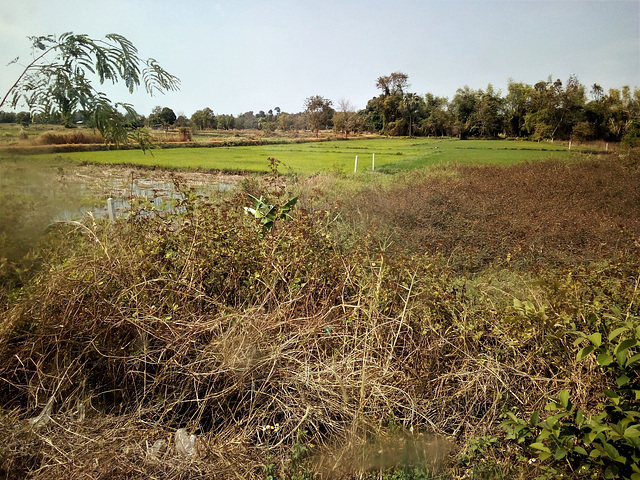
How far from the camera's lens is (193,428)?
2.38 m

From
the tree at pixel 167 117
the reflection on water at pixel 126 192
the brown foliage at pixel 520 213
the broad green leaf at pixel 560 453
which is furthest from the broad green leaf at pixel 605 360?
the tree at pixel 167 117

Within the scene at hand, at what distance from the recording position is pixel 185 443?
2295 mm

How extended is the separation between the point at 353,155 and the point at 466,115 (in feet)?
4.19

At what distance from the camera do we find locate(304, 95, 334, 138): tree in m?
5.00

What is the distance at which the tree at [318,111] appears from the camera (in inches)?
197

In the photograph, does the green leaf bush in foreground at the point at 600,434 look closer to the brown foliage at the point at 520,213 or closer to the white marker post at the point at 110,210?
the brown foliage at the point at 520,213

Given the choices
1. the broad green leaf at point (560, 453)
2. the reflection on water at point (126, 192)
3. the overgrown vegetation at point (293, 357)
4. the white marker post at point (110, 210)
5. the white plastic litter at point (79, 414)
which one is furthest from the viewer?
the white marker post at point (110, 210)

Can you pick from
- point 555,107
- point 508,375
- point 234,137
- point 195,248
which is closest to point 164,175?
point 234,137

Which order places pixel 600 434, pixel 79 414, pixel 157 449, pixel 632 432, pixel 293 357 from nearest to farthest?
pixel 632 432
pixel 600 434
pixel 157 449
pixel 79 414
pixel 293 357

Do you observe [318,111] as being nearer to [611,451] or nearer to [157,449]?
[157,449]

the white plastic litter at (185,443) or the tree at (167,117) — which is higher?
the tree at (167,117)

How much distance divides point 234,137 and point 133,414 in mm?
3333

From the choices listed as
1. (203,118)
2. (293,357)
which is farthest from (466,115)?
(293,357)

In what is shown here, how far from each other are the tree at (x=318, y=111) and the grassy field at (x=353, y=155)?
0.70ft
